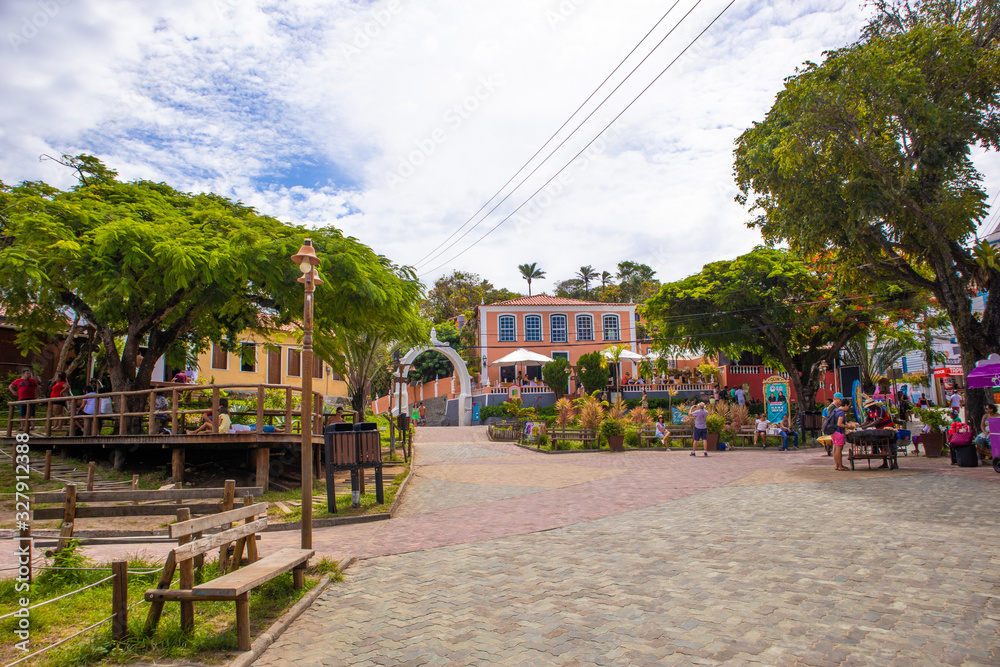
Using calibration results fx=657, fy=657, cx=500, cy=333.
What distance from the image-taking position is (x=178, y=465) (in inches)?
521

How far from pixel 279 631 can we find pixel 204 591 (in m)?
0.81

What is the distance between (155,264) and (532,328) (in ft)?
113

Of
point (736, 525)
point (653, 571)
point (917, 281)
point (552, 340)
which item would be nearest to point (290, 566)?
point (653, 571)

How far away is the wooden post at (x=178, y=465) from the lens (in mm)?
13141

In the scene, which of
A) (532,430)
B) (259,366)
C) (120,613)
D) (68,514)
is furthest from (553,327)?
(120,613)

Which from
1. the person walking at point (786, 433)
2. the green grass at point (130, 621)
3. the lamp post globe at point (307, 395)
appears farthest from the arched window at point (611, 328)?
the green grass at point (130, 621)

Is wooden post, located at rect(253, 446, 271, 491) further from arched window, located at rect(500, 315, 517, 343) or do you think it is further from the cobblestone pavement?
arched window, located at rect(500, 315, 517, 343)

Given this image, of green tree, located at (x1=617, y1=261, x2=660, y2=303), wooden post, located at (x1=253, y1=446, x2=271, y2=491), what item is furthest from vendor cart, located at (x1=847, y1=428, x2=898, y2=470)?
green tree, located at (x1=617, y1=261, x2=660, y2=303)

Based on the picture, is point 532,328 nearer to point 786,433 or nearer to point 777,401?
point 777,401

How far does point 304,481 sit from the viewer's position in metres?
6.92

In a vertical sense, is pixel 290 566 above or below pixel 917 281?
below

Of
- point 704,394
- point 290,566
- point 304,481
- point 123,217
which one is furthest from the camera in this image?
point 704,394

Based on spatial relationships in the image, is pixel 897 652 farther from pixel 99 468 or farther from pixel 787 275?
pixel 787 275

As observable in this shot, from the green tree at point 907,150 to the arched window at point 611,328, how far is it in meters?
30.3
